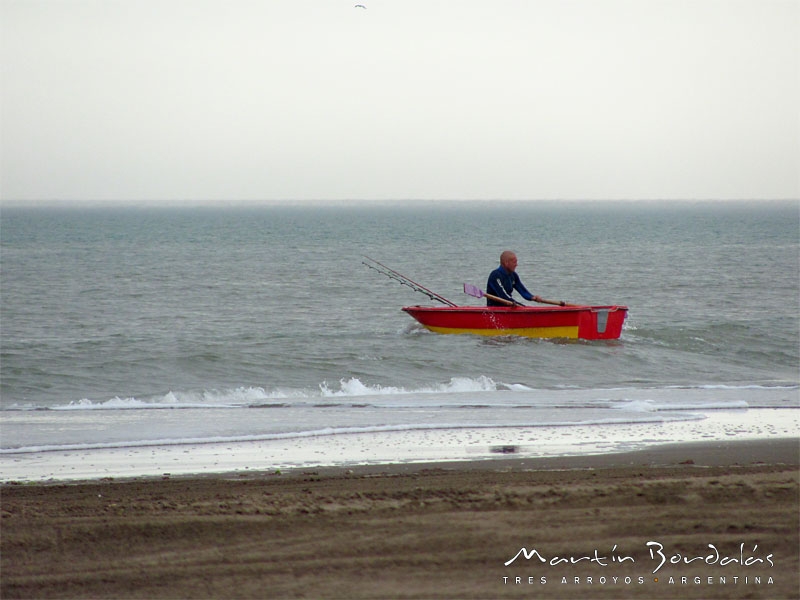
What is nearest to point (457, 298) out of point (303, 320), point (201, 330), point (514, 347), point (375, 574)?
point (303, 320)

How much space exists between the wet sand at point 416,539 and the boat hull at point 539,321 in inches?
348

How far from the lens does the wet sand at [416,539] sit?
4258mm

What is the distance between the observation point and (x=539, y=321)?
50.1ft

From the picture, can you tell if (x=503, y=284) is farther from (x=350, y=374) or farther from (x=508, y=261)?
(x=350, y=374)

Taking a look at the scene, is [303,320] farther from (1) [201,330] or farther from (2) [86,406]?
(2) [86,406]

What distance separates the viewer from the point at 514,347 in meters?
14.8

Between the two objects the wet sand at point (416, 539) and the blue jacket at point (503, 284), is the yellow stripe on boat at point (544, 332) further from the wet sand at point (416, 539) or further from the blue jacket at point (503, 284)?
the wet sand at point (416, 539)

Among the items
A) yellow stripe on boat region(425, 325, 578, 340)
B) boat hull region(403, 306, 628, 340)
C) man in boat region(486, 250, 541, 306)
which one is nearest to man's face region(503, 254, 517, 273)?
man in boat region(486, 250, 541, 306)

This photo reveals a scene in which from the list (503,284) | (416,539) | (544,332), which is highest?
(503,284)

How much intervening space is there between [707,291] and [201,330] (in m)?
15.0

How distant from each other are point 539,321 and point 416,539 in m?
10.8

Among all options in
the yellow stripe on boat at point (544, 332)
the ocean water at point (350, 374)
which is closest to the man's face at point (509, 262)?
the yellow stripe on boat at point (544, 332)

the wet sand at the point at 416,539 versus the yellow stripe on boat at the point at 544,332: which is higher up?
the wet sand at the point at 416,539


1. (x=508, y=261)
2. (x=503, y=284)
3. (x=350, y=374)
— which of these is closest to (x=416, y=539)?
(x=350, y=374)
